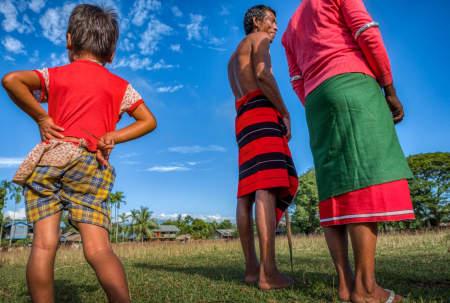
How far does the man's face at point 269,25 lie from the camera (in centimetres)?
321

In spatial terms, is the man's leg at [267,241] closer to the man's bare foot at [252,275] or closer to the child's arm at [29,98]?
the man's bare foot at [252,275]

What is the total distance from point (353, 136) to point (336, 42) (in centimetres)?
72

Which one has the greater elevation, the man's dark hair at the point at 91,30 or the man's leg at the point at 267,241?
the man's dark hair at the point at 91,30

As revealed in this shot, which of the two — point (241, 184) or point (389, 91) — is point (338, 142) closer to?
point (389, 91)

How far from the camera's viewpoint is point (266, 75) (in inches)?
109

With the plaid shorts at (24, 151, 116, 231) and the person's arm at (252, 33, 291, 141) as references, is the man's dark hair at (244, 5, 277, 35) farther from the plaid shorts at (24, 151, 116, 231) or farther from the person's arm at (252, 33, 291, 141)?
the plaid shorts at (24, 151, 116, 231)

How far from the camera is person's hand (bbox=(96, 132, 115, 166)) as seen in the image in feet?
5.49

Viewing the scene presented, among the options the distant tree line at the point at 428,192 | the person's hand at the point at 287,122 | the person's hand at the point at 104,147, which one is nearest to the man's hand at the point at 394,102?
the person's hand at the point at 287,122

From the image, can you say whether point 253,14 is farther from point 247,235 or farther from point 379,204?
point 379,204

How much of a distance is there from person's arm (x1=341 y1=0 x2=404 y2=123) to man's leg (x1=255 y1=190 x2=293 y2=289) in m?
1.15

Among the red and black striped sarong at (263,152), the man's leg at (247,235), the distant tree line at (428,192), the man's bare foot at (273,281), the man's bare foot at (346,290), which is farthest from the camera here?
the distant tree line at (428,192)

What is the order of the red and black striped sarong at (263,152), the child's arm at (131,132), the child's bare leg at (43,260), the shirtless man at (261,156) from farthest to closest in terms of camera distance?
the red and black striped sarong at (263,152)
the shirtless man at (261,156)
the child's arm at (131,132)
the child's bare leg at (43,260)

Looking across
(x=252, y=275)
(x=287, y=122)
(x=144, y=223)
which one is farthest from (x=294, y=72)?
(x=144, y=223)

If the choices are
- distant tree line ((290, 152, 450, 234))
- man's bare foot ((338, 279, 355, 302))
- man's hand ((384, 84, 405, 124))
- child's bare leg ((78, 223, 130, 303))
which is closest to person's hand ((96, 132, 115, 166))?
child's bare leg ((78, 223, 130, 303))
